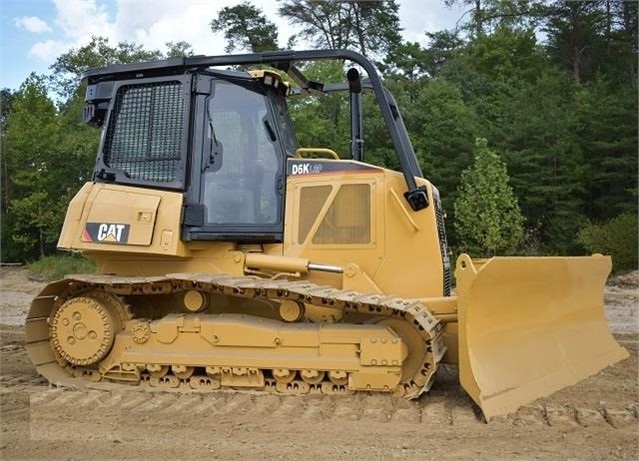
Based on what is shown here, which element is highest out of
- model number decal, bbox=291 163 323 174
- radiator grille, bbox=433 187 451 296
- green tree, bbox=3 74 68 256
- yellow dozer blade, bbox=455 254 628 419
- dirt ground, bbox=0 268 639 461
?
green tree, bbox=3 74 68 256

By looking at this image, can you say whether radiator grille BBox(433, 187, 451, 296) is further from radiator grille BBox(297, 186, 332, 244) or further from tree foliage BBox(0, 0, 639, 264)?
tree foliage BBox(0, 0, 639, 264)

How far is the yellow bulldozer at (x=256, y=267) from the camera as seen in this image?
603 centimetres

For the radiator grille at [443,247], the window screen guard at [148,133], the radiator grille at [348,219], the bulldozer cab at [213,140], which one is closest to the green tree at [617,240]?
the radiator grille at [443,247]

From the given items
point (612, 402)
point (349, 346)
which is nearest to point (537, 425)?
point (612, 402)

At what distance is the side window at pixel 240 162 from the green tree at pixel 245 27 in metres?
26.0

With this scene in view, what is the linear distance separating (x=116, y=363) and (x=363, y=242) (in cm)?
240

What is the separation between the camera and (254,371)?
6164 millimetres

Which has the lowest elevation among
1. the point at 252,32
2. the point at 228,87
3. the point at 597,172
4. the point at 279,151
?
the point at 279,151

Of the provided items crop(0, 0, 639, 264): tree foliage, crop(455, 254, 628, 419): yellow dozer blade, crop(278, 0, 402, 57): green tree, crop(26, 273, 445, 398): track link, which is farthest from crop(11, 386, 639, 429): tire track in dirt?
crop(278, 0, 402, 57): green tree

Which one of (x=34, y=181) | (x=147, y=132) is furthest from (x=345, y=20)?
(x=147, y=132)

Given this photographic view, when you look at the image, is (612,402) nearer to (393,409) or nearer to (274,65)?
(393,409)

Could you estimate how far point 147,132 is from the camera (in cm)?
689

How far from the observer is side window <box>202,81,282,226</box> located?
261 inches

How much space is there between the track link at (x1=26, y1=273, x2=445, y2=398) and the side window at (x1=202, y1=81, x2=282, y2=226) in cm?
63
